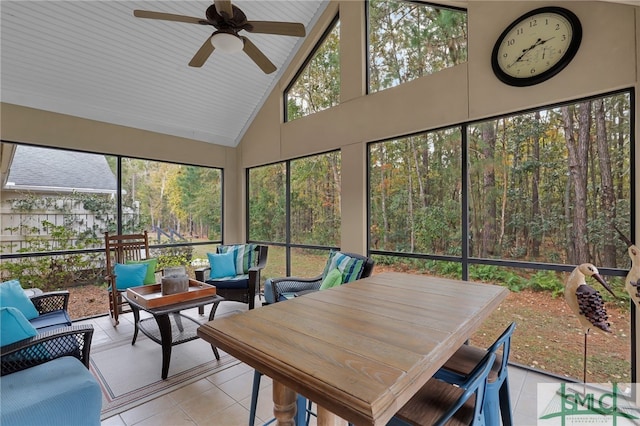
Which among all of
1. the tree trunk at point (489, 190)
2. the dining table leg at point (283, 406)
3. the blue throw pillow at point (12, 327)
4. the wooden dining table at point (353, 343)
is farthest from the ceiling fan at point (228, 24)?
the dining table leg at point (283, 406)

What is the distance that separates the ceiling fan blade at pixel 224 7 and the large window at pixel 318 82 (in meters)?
2.15

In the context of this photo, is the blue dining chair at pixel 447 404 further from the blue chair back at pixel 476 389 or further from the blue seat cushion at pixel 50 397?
the blue seat cushion at pixel 50 397

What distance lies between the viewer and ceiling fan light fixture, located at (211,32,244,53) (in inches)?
96.1

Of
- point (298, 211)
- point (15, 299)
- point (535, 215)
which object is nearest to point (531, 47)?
point (535, 215)

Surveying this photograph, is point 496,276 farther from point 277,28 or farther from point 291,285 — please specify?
point 277,28

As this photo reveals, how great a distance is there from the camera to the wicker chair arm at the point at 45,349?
69.0 inches

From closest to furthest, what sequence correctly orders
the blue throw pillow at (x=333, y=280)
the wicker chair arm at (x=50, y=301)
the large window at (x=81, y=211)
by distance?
1. the wicker chair arm at (x=50, y=301)
2. the blue throw pillow at (x=333, y=280)
3. the large window at (x=81, y=211)

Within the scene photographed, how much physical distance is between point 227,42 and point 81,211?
10.9ft

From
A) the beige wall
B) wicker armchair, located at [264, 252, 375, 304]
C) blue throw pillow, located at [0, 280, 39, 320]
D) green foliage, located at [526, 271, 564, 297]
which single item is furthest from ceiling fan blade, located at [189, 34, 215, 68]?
green foliage, located at [526, 271, 564, 297]

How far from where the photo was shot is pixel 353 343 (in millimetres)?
1038

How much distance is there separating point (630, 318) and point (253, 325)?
2914mm

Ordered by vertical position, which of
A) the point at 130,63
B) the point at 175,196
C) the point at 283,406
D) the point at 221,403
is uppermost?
the point at 130,63

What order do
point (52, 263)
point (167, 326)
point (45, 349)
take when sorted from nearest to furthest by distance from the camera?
point (45, 349) < point (167, 326) < point (52, 263)

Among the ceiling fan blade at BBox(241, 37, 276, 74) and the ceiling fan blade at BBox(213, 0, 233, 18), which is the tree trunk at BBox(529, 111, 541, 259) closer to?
the ceiling fan blade at BBox(241, 37, 276, 74)
